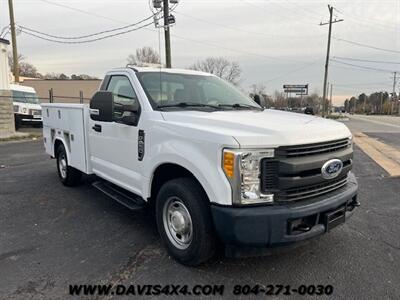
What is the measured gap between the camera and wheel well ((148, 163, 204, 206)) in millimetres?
3603

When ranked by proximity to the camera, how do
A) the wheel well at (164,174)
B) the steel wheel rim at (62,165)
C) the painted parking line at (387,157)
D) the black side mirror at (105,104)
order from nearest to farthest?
the wheel well at (164,174), the black side mirror at (105,104), the steel wheel rim at (62,165), the painted parking line at (387,157)

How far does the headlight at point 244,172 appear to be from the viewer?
291cm

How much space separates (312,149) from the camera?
319 centimetres

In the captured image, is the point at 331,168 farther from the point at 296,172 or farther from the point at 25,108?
the point at 25,108

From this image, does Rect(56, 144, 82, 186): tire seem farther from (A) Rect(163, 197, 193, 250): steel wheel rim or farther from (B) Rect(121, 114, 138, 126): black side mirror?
(A) Rect(163, 197, 193, 250): steel wheel rim

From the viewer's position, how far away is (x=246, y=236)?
296 cm

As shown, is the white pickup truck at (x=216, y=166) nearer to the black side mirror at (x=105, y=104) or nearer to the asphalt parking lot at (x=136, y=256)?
the black side mirror at (x=105, y=104)

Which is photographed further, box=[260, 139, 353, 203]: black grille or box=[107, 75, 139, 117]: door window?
box=[107, 75, 139, 117]: door window

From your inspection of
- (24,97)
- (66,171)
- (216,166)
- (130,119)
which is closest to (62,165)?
(66,171)

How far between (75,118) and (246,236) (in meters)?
3.72

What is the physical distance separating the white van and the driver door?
46.9ft

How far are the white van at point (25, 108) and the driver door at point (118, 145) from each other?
14.3 m

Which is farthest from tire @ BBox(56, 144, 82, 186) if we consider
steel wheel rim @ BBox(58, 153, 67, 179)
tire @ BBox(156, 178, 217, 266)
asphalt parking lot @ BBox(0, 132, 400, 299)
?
tire @ BBox(156, 178, 217, 266)

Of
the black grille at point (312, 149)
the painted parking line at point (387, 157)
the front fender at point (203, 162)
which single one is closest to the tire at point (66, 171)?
the front fender at point (203, 162)
